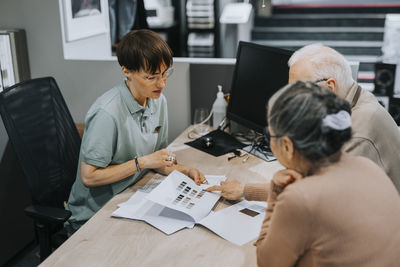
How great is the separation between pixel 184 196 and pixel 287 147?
71cm

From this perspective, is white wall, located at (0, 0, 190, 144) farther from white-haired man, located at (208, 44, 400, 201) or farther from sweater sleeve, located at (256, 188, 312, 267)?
sweater sleeve, located at (256, 188, 312, 267)

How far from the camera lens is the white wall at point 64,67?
256 centimetres

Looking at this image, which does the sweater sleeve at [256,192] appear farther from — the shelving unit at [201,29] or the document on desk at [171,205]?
the shelving unit at [201,29]

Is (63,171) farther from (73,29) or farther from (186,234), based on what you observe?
(73,29)

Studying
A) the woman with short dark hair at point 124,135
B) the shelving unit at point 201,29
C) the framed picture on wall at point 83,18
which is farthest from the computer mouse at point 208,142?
the shelving unit at point 201,29

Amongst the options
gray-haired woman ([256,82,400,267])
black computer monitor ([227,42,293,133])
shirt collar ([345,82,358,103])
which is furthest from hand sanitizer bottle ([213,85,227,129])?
gray-haired woman ([256,82,400,267])

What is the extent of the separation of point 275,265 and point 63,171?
3.98 ft

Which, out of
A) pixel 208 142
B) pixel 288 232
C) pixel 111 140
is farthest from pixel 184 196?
pixel 288 232

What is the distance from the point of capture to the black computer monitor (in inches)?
79.0

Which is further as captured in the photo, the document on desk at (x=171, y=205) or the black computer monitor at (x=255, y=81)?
the black computer monitor at (x=255, y=81)

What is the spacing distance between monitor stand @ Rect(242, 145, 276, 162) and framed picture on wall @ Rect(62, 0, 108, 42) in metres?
1.30

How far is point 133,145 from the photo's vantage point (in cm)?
183

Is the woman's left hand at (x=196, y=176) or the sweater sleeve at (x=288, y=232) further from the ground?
the sweater sleeve at (x=288, y=232)

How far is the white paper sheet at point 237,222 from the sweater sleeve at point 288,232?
1.20ft
